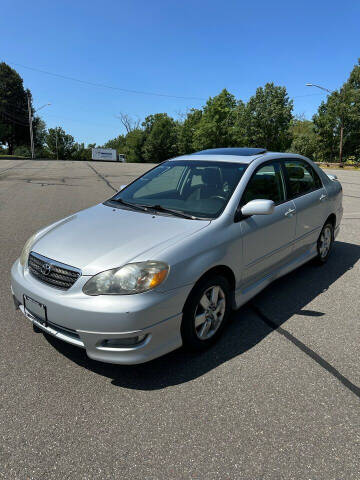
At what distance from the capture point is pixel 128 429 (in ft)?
7.20

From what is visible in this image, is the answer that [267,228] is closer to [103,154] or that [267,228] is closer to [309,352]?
[309,352]

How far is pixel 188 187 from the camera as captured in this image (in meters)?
3.87

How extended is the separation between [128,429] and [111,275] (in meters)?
0.97

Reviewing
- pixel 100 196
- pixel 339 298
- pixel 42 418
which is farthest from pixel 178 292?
pixel 100 196

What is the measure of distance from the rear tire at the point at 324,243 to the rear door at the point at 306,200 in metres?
0.18

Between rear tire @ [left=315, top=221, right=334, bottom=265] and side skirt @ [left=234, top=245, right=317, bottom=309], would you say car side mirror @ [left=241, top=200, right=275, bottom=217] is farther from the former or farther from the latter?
rear tire @ [left=315, top=221, right=334, bottom=265]

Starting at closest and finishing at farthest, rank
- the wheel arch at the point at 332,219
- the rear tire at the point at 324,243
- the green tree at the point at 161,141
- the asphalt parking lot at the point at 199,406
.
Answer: the asphalt parking lot at the point at 199,406 → the rear tire at the point at 324,243 → the wheel arch at the point at 332,219 → the green tree at the point at 161,141

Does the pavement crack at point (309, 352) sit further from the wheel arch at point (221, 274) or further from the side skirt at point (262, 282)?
the wheel arch at point (221, 274)

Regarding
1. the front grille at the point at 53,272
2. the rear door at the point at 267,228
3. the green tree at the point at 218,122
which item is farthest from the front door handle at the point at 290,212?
the green tree at the point at 218,122

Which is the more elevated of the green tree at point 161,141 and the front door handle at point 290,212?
the green tree at point 161,141

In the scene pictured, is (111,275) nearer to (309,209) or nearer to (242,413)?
(242,413)

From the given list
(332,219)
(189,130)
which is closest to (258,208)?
(332,219)

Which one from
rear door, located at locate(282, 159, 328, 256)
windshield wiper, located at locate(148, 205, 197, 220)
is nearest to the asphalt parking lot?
rear door, located at locate(282, 159, 328, 256)

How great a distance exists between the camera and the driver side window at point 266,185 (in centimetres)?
351
